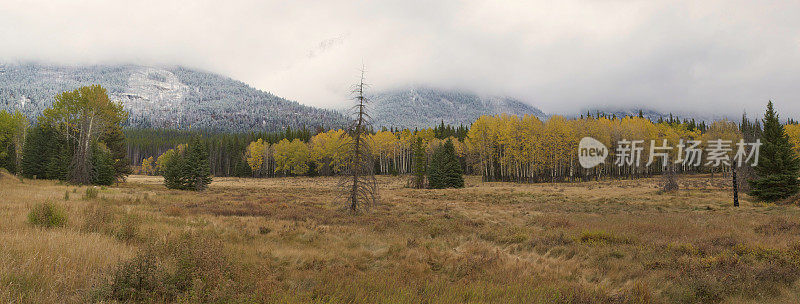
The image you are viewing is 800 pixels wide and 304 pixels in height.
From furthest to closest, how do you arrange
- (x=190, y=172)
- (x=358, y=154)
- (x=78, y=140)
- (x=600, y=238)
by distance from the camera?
(x=190, y=172), (x=78, y=140), (x=358, y=154), (x=600, y=238)

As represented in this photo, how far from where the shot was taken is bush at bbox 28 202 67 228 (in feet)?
26.4

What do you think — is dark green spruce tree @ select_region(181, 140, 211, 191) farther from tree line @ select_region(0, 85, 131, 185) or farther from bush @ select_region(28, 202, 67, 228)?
bush @ select_region(28, 202, 67, 228)

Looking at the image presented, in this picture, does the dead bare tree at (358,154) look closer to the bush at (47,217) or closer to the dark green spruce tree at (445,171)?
the bush at (47,217)

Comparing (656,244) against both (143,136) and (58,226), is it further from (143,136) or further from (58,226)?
(143,136)

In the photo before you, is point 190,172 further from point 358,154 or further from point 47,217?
point 47,217

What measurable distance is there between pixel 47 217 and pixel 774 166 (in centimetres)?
4250

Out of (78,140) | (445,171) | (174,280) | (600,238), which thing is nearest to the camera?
(174,280)

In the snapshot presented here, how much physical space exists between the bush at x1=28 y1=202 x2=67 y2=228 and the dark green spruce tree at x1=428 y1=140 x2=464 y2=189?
3863 cm

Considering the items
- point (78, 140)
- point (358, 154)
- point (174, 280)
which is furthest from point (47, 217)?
point (78, 140)

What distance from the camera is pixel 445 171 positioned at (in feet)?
146

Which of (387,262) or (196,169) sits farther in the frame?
(196,169)

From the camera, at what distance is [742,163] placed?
1240 inches

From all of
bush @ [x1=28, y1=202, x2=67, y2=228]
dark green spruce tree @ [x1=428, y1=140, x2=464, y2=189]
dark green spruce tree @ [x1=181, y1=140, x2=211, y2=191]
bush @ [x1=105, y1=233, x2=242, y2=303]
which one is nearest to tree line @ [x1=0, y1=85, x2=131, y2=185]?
dark green spruce tree @ [x1=181, y1=140, x2=211, y2=191]

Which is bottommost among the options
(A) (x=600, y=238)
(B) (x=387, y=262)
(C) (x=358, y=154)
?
(A) (x=600, y=238)
